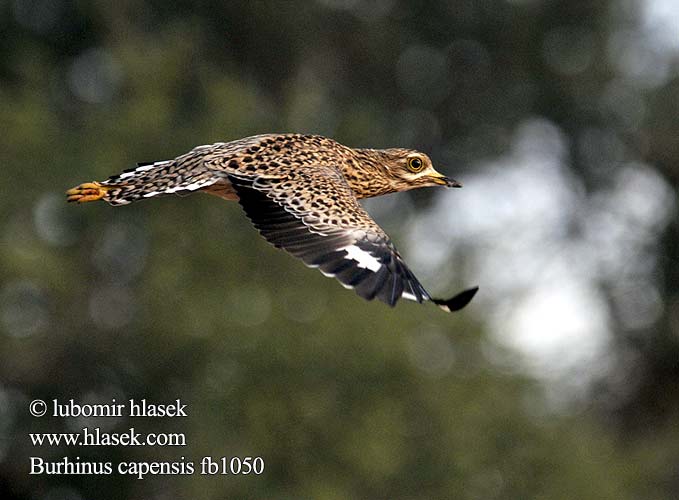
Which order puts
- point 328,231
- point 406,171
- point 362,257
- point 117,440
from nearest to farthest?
point 362,257 → point 328,231 → point 406,171 → point 117,440

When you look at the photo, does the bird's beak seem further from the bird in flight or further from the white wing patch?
the white wing patch

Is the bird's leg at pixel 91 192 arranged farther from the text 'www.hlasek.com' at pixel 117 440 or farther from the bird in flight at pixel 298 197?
the text 'www.hlasek.com' at pixel 117 440

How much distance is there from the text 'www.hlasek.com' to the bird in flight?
15648 mm

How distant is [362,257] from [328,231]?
244mm

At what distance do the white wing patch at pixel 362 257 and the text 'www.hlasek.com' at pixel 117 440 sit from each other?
1639 cm

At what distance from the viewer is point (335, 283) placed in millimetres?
28922

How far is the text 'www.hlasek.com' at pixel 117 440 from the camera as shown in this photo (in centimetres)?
2447

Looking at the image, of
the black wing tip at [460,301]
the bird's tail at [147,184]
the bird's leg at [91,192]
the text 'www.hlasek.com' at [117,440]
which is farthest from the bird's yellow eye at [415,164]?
the text 'www.hlasek.com' at [117,440]

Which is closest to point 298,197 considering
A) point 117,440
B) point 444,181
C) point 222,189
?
point 222,189

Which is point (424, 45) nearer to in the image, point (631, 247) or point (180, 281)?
point (631, 247)

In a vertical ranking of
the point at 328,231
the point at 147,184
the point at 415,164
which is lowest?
the point at 328,231

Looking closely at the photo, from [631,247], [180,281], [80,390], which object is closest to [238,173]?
[80,390]

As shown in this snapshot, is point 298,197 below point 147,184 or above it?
below

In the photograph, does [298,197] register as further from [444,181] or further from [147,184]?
[444,181]
